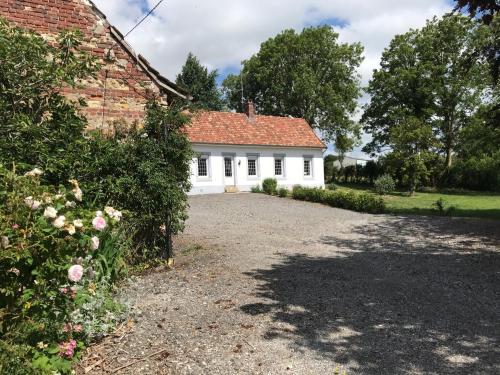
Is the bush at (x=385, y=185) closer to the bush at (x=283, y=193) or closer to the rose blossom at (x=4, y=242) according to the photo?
the bush at (x=283, y=193)

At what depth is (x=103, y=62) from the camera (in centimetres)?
872

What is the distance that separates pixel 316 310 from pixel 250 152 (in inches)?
1006

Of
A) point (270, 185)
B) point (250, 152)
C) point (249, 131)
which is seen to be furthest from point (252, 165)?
point (270, 185)

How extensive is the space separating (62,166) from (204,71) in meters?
42.8

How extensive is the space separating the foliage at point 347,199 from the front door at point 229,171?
6.53 m

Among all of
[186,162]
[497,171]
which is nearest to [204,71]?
[497,171]

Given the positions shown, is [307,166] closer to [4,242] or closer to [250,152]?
[250,152]

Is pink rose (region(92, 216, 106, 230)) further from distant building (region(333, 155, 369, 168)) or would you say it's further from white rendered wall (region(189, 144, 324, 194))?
distant building (region(333, 155, 369, 168))

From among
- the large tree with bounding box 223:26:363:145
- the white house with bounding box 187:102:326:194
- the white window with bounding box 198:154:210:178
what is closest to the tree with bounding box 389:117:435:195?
the white house with bounding box 187:102:326:194

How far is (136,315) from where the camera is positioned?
17.9 ft

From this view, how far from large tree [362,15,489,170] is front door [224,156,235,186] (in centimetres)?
1630

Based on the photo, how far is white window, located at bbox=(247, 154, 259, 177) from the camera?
30.8 m

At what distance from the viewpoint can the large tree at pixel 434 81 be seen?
37.3 meters

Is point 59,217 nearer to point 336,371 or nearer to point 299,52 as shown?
point 336,371
